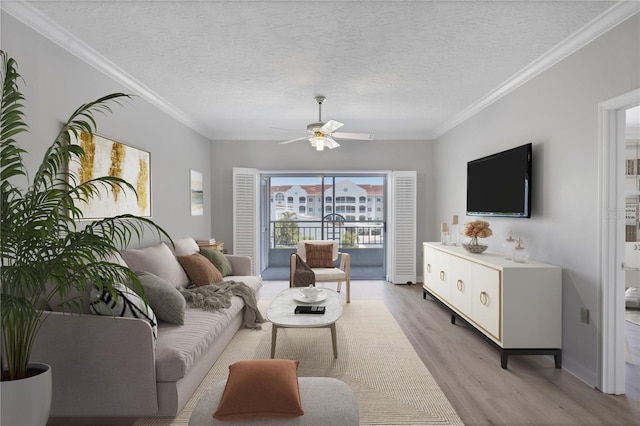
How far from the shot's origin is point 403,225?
6012mm

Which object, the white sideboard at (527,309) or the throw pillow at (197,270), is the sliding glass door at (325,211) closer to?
the throw pillow at (197,270)

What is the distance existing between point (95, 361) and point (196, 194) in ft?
11.7

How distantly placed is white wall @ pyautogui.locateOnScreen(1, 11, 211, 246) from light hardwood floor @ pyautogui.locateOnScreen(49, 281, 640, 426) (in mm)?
1945

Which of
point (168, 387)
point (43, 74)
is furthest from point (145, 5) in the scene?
point (168, 387)

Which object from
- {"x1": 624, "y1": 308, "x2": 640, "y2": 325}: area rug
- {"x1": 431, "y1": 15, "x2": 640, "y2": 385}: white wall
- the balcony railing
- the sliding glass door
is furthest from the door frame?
the balcony railing

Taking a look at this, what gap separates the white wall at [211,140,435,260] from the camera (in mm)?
6102

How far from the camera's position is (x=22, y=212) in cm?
171

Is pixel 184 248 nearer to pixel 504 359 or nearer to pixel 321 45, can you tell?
pixel 321 45

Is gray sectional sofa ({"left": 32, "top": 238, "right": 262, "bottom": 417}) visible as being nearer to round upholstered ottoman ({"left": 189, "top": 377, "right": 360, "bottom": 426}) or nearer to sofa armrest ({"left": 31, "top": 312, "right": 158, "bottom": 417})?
sofa armrest ({"left": 31, "top": 312, "right": 158, "bottom": 417})

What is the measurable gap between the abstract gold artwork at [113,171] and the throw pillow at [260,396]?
1734mm

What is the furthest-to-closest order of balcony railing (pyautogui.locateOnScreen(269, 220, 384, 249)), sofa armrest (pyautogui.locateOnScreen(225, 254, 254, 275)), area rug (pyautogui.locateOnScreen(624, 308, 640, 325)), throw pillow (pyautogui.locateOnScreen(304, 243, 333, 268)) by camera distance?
balcony railing (pyautogui.locateOnScreen(269, 220, 384, 249)), throw pillow (pyautogui.locateOnScreen(304, 243, 333, 268)), sofa armrest (pyautogui.locateOnScreen(225, 254, 254, 275)), area rug (pyautogui.locateOnScreen(624, 308, 640, 325))

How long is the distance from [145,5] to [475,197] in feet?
12.2

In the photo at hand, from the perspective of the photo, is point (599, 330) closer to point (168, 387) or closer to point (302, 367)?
point (302, 367)

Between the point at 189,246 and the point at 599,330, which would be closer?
the point at 599,330
